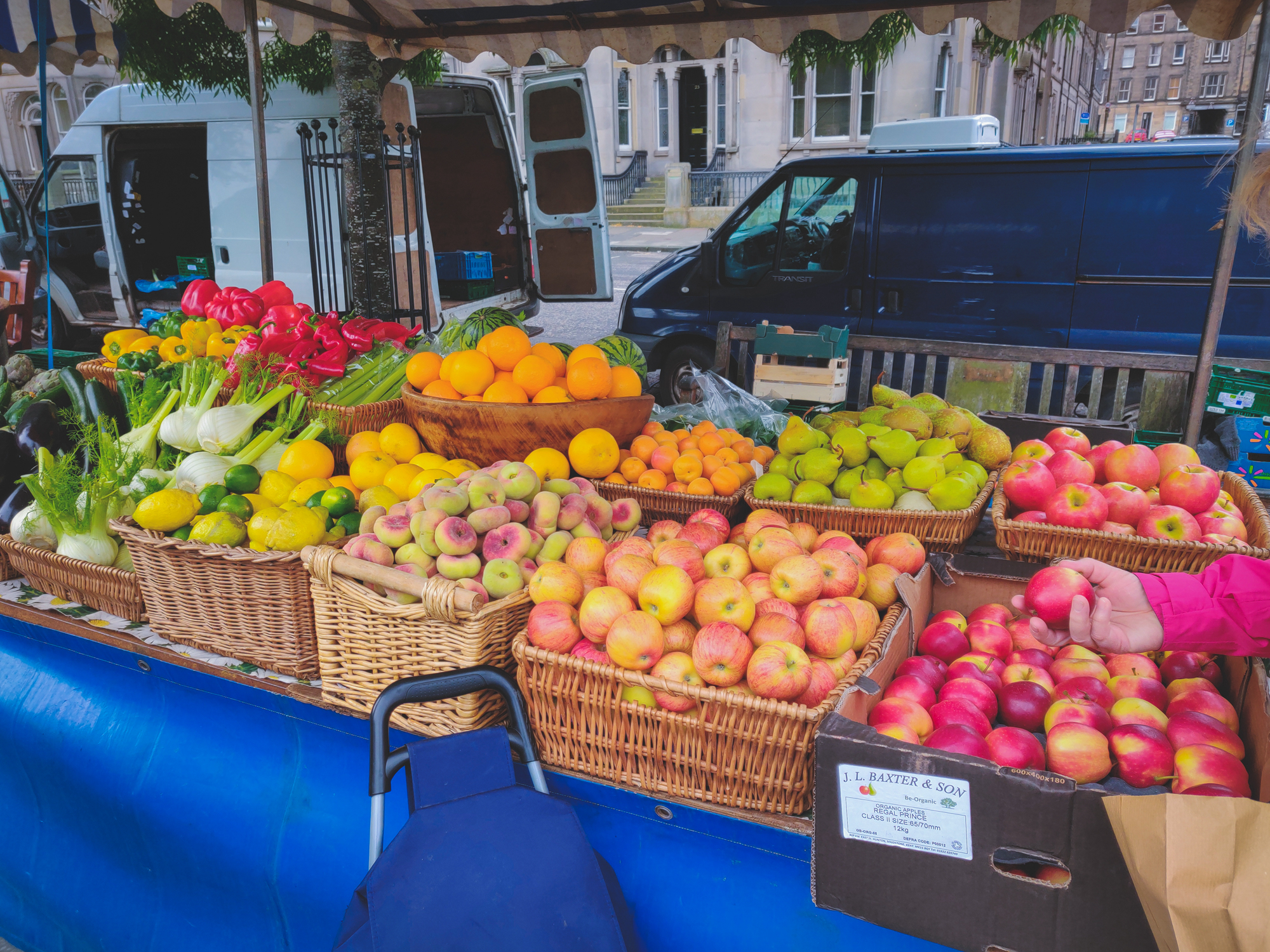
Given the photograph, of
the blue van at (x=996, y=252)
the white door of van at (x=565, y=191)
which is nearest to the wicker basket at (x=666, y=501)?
the blue van at (x=996, y=252)

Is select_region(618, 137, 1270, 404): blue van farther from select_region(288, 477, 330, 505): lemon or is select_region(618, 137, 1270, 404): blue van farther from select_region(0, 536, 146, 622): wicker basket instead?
select_region(0, 536, 146, 622): wicker basket

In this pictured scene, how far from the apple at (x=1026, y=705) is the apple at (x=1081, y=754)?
0.45 ft

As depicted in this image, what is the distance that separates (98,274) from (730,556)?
441 inches

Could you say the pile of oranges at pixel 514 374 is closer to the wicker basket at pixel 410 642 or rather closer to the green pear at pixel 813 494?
the green pear at pixel 813 494

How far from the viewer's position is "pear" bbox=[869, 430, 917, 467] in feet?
8.47

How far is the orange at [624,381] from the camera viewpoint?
9.43 ft

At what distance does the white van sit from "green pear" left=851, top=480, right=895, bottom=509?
486 centimetres

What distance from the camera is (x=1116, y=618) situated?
1662mm

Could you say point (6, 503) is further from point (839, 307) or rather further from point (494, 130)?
point (494, 130)

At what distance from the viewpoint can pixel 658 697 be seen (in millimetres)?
1534

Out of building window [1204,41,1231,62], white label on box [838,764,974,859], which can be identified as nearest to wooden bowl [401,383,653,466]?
white label on box [838,764,974,859]

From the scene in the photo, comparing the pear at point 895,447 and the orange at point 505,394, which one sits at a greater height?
the orange at point 505,394

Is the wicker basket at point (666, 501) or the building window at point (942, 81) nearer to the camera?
the wicker basket at point (666, 501)

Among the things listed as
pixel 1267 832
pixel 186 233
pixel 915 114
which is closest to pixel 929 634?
pixel 1267 832
